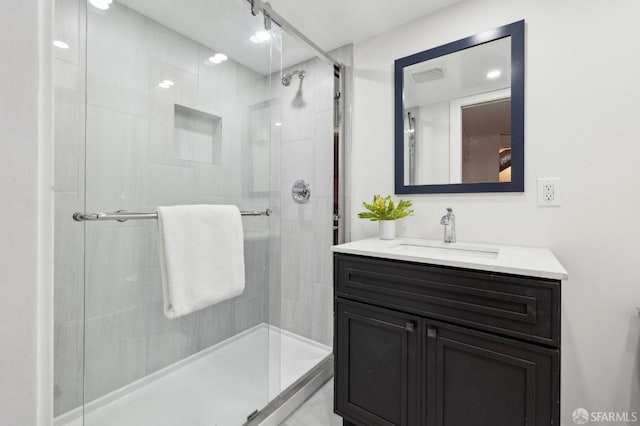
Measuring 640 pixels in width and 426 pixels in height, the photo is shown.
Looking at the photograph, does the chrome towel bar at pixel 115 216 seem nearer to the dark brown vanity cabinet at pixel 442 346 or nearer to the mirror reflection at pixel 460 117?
the dark brown vanity cabinet at pixel 442 346

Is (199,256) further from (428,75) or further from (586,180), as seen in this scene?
(586,180)

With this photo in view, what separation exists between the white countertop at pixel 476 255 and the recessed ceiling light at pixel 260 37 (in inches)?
44.6

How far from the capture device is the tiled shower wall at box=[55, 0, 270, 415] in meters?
1.14

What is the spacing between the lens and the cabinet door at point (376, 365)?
1153mm

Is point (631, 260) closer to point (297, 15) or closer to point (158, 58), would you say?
point (297, 15)

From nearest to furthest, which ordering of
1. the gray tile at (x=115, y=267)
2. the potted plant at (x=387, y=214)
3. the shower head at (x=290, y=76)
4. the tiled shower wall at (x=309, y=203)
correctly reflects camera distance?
the gray tile at (x=115, y=267) < the potted plant at (x=387, y=214) < the tiled shower wall at (x=309, y=203) < the shower head at (x=290, y=76)

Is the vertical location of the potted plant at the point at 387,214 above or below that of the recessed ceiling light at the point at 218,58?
below

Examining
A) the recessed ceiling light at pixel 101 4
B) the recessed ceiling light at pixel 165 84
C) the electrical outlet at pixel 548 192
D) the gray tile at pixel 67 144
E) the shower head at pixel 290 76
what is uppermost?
the shower head at pixel 290 76

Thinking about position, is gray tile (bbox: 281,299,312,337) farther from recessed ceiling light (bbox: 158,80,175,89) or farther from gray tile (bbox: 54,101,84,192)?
recessed ceiling light (bbox: 158,80,175,89)

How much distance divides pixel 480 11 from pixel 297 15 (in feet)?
3.25

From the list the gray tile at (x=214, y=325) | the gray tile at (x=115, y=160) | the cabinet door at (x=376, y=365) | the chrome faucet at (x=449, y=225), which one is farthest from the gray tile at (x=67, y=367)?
the chrome faucet at (x=449, y=225)

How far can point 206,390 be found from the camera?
1387mm

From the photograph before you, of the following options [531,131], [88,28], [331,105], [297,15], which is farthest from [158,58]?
[531,131]

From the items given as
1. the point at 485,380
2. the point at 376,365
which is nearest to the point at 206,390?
the point at 376,365
